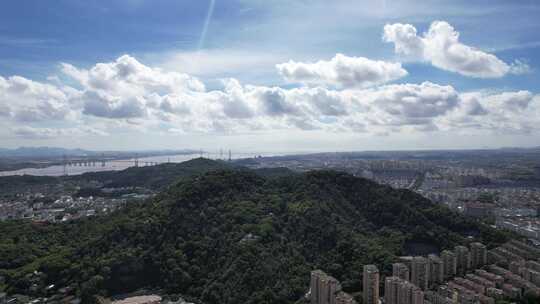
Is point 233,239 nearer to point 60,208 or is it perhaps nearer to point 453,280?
point 453,280

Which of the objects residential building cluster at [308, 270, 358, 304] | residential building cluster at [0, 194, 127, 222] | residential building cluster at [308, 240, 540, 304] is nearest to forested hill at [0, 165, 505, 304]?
residential building cluster at [308, 270, 358, 304]

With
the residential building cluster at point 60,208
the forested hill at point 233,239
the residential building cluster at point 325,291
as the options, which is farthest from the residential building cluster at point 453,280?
the residential building cluster at point 60,208

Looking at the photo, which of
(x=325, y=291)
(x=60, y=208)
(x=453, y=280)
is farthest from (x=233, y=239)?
(x=60, y=208)

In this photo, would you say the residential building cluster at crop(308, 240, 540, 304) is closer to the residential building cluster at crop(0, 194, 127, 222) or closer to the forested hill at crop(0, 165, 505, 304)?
the forested hill at crop(0, 165, 505, 304)

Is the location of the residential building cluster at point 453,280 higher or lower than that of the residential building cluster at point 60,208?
lower

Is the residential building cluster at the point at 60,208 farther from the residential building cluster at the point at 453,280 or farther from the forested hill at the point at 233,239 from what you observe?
the residential building cluster at the point at 453,280

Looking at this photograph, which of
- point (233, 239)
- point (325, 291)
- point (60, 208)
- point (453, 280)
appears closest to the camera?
point (325, 291)

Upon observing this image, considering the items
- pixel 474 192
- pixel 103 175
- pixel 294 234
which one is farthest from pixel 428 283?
pixel 103 175

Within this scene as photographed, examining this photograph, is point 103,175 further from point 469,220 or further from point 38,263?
point 469,220

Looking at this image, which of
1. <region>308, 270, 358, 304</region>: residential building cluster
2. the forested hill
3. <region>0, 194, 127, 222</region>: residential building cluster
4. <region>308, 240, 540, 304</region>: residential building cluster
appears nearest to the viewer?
<region>308, 270, 358, 304</region>: residential building cluster

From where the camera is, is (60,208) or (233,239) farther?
(60,208)
